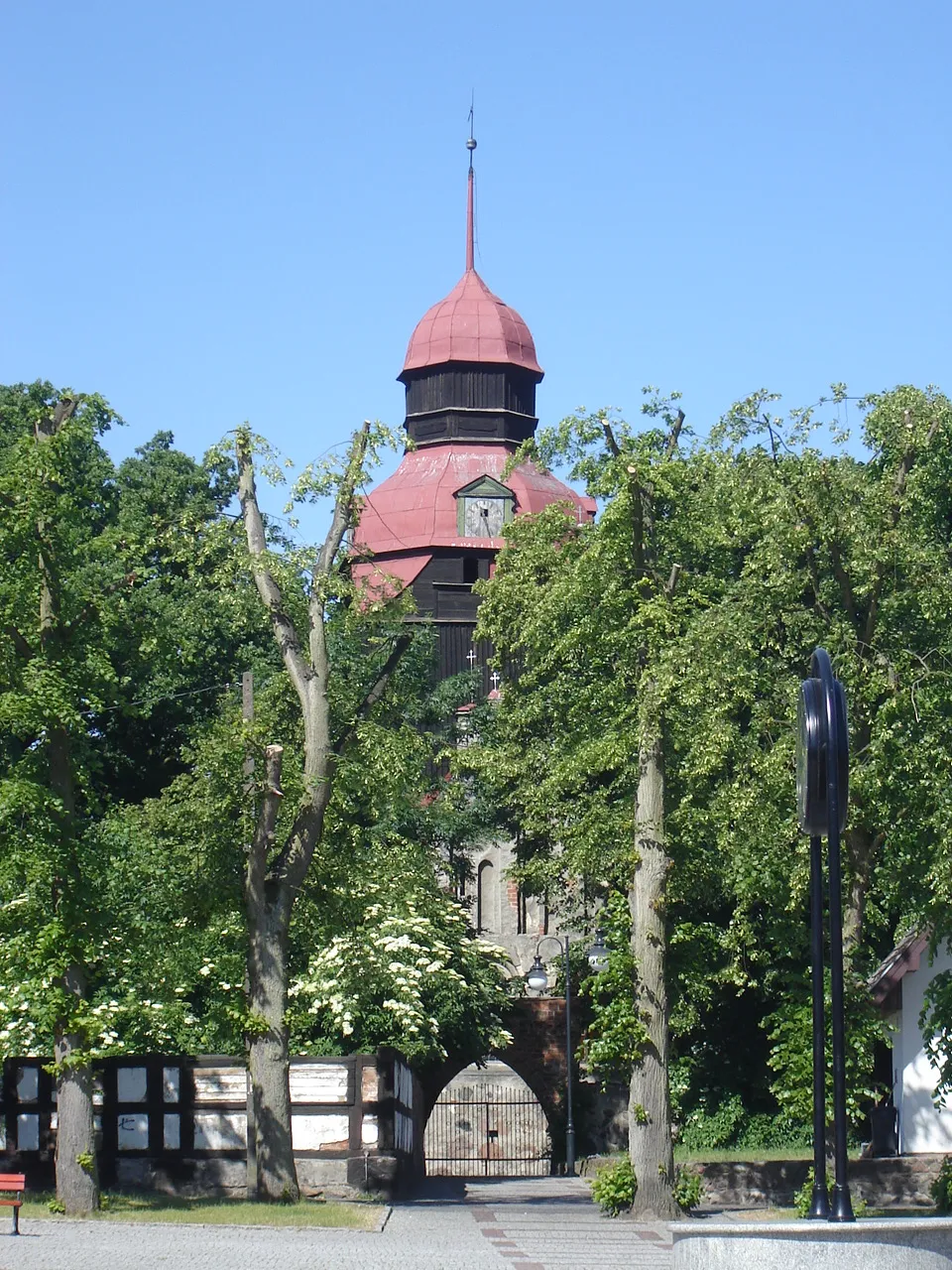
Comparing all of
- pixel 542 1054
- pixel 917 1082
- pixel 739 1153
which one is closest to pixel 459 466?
pixel 542 1054

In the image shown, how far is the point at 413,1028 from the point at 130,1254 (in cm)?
1478

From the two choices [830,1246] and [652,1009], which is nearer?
[830,1246]

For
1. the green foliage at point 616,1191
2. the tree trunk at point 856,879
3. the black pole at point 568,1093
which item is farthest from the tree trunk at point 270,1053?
the black pole at point 568,1093

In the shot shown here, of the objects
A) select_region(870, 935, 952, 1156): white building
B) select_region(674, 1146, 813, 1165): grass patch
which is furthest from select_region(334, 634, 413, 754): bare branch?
select_region(674, 1146, 813, 1165): grass patch

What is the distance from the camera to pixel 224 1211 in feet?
59.9

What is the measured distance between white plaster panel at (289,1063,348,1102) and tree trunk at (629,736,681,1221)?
4140 millimetres

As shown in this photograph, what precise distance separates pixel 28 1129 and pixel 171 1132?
169cm

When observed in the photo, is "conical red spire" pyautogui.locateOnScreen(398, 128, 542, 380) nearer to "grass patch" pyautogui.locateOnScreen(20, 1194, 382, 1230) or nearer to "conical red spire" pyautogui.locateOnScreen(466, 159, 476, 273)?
"conical red spire" pyautogui.locateOnScreen(466, 159, 476, 273)

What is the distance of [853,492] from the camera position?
2117cm

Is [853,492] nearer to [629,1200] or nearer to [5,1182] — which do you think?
[629,1200]

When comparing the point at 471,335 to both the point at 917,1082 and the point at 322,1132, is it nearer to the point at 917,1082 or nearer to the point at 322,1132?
the point at 917,1082

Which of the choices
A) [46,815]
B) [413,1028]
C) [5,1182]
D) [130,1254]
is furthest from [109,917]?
[413,1028]

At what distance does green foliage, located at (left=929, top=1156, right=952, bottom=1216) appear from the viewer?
67.1ft

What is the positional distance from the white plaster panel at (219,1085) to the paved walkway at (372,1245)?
7.97ft
